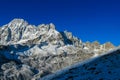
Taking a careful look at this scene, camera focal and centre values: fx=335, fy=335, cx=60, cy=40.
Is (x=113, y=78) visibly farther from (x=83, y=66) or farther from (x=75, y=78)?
(x=83, y=66)

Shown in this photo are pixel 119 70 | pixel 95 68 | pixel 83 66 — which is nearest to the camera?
pixel 119 70

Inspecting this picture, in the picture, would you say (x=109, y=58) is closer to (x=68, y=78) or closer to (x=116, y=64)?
(x=116, y=64)

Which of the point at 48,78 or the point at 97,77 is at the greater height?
the point at 48,78

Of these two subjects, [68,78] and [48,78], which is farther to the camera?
[48,78]

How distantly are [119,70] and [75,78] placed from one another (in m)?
2.90

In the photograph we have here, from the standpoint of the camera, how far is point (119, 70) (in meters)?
21.6

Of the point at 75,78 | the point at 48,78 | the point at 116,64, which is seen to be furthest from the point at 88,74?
the point at 48,78

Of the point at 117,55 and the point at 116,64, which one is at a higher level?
the point at 117,55

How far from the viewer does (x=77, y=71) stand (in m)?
23.5

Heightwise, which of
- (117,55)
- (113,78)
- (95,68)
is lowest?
(113,78)

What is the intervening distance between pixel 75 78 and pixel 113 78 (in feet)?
9.64

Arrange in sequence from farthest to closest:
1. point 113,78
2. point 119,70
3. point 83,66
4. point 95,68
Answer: point 83,66, point 95,68, point 119,70, point 113,78

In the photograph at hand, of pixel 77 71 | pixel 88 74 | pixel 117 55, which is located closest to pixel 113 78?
pixel 88 74

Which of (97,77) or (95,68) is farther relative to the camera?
(95,68)
